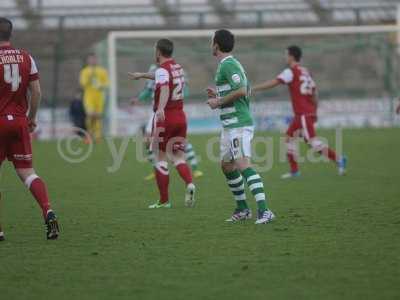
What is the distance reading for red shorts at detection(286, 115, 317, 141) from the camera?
1538 cm

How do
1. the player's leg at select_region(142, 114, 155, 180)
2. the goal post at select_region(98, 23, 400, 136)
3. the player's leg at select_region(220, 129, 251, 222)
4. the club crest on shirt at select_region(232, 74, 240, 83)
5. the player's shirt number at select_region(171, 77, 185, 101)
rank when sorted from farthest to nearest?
the goal post at select_region(98, 23, 400, 136)
the player's leg at select_region(142, 114, 155, 180)
the player's shirt number at select_region(171, 77, 185, 101)
the player's leg at select_region(220, 129, 251, 222)
the club crest on shirt at select_region(232, 74, 240, 83)

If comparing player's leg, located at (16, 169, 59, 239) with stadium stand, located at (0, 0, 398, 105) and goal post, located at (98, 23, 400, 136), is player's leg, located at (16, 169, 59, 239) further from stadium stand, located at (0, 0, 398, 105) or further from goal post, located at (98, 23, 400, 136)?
stadium stand, located at (0, 0, 398, 105)

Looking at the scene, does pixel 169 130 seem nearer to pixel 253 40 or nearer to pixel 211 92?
pixel 211 92

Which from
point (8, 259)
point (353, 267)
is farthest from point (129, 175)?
point (353, 267)

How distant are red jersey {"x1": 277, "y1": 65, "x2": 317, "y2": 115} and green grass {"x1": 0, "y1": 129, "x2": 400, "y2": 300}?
1721mm

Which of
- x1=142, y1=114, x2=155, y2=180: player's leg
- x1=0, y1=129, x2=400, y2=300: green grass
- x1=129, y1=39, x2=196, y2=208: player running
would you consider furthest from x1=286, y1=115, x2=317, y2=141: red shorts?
x1=129, y1=39, x2=196, y2=208: player running

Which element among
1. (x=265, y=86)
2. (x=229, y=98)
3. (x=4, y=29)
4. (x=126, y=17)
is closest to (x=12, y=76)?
(x=4, y=29)

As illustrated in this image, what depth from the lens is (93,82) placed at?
2544 centimetres

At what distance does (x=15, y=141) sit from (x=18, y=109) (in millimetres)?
313

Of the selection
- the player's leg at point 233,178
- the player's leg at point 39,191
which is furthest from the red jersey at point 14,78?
the player's leg at point 233,178

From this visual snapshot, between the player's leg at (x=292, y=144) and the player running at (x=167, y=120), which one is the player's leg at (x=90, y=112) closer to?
the player's leg at (x=292, y=144)

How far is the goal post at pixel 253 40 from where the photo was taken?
89.6 ft

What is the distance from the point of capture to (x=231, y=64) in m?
9.50

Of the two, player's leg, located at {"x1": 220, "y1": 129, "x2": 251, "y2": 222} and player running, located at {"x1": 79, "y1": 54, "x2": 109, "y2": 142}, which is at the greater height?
player running, located at {"x1": 79, "y1": 54, "x2": 109, "y2": 142}
